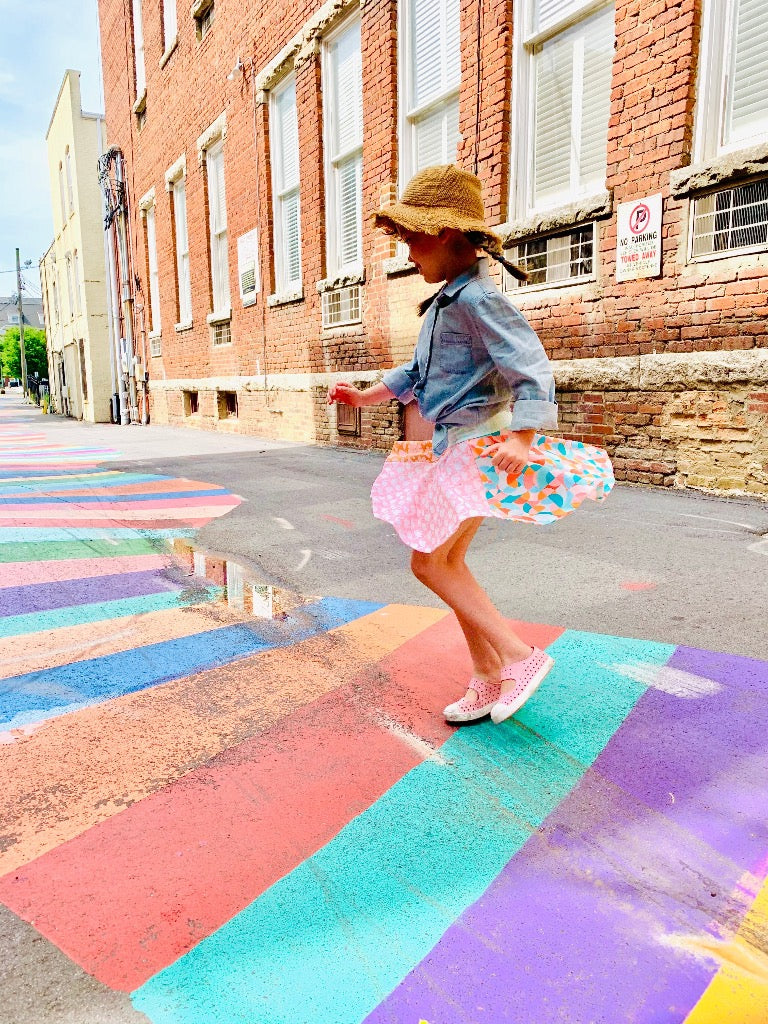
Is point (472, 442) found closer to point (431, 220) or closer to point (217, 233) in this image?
point (431, 220)

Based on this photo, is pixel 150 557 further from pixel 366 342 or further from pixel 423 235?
pixel 366 342

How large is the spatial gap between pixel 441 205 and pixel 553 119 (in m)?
5.79

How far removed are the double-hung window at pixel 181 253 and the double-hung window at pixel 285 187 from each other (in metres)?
5.47

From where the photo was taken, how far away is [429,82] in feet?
28.1

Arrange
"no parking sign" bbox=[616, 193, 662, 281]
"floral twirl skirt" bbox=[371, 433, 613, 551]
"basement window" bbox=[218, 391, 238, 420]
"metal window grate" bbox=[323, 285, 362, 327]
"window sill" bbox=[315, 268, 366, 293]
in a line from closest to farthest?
"floral twirl skirt" bbox=[371, 433, 613, 551] → "no parking sign" bbox=[616, 193, 662, 281] → "window sill" bbox=[315, 268, 366, 293] → "metal window grate" bbox=[323, 285, 362, 327] → "basement window" bbox=[218, 391, 238, 420]

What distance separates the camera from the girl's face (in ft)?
7.65

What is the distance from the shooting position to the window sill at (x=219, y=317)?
47.2 ft

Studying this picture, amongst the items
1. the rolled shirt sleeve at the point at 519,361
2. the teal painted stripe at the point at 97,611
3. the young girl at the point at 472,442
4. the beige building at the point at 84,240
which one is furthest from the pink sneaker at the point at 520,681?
the beige building at the point at 84,240

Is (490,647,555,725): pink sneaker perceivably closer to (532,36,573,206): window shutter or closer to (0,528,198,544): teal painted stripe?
(0,528,198,544): teal painted stripe

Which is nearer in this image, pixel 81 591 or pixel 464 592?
pixel 464 592

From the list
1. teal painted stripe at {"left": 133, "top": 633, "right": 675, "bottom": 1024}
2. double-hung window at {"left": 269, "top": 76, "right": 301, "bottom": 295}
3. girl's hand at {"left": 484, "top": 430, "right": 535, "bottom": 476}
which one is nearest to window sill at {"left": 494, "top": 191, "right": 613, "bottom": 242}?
girl's hand at {"left": 484, "top": 430, "right": 535, "bottom": 476}

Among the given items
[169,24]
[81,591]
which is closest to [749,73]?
[81,591]

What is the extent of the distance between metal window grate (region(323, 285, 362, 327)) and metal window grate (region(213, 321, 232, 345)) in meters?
4.36

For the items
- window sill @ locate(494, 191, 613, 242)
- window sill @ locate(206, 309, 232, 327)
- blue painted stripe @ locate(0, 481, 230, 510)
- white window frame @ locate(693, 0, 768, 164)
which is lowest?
blue painted stripe @ locate(0, 481, 230, 510)
